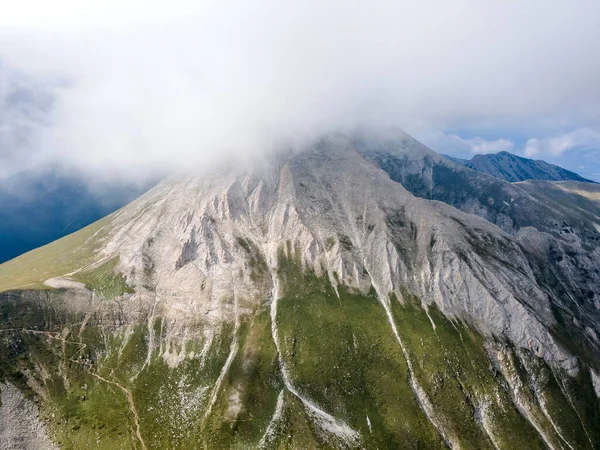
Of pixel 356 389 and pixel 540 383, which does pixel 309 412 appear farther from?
pixel 540 383

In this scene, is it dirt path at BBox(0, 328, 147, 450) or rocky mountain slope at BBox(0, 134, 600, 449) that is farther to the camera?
rocky mountain slope at BBox(0, 134, 600, 449)

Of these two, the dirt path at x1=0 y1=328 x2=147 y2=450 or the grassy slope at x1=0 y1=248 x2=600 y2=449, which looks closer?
the grassy slope at x1=0 y1=248 x2=600 y2=449

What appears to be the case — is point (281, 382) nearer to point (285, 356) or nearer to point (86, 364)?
point (285, 356)

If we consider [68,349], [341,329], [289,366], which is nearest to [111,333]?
[68,349]

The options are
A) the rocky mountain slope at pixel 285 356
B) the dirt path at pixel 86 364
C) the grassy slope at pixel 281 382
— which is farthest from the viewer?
the rocky mountain slope at pixel 285 356

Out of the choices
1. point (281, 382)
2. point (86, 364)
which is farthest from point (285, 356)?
point (86, 364)

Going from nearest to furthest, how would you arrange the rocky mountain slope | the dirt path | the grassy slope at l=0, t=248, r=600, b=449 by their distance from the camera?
the grassy slope at l=0, t=248, r=600, b=449 → the dirt path → the rocky mountain slope

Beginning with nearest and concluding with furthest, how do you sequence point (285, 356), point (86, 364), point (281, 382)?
point (86, 364) → point (281, 382) → point (285, 356)

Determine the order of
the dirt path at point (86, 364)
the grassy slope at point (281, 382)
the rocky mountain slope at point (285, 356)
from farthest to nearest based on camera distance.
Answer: the rocky mountain slope at point (285, 356)
the dirt path at point (86, 364)
the grassy slope at point (281, 382)

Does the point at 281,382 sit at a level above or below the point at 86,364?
below

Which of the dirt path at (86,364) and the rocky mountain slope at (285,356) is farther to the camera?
the rocky mountain slope at (285,356)

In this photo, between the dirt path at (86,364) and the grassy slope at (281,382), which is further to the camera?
the dirt path at (86,364)

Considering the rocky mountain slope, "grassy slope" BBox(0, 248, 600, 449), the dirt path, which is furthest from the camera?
the rocky mountain slope
